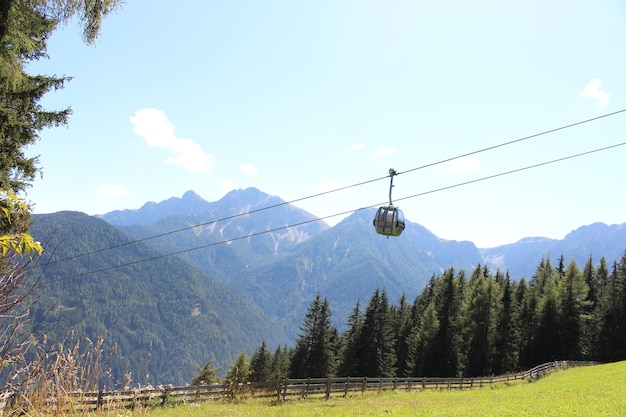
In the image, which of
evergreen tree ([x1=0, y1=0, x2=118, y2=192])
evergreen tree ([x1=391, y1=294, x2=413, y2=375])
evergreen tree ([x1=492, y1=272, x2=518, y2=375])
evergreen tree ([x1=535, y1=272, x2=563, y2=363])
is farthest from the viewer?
evergreen tree ([x1=391, y1=294, x2=413, y2=375])

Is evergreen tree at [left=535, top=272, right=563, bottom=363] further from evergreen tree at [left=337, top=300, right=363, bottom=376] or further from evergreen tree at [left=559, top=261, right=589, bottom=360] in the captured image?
evergreen tree at [left=337, top=300, right=363, bottom=376]

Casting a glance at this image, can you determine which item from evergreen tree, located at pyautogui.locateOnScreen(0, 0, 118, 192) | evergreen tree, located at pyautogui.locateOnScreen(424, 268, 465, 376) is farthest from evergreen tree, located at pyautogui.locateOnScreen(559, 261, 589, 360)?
evergreen tree, located at pyautogui.locateOnScreen(0, 0, 118, 192)

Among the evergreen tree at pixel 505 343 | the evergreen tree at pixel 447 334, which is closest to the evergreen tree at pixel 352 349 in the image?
the evergreen tree at pixel 447 334

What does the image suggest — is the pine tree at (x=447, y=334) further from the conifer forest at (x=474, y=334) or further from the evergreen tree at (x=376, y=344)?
the evergreen tree at (x=376, y=344)

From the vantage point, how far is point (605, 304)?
5625 centimetres

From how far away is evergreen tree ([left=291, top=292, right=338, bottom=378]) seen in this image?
51562 mm

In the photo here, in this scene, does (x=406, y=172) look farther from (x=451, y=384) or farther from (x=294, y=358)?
(x=294, y=358)

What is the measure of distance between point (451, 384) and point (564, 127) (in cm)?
2636

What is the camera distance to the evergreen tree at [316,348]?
2030 inches

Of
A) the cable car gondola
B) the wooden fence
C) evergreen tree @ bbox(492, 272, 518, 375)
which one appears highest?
the cable car gondola

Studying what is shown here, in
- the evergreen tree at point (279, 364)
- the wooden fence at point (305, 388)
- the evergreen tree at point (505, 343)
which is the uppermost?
the evergreen tree at point (505, 343)

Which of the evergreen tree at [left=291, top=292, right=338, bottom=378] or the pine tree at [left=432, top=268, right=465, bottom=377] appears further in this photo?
the evergreen tree at [left=291, top=292, right=338, bottom=378]

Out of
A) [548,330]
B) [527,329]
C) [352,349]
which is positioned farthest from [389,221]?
[527,329]

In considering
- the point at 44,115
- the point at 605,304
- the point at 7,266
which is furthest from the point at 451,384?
the point at 605,304
